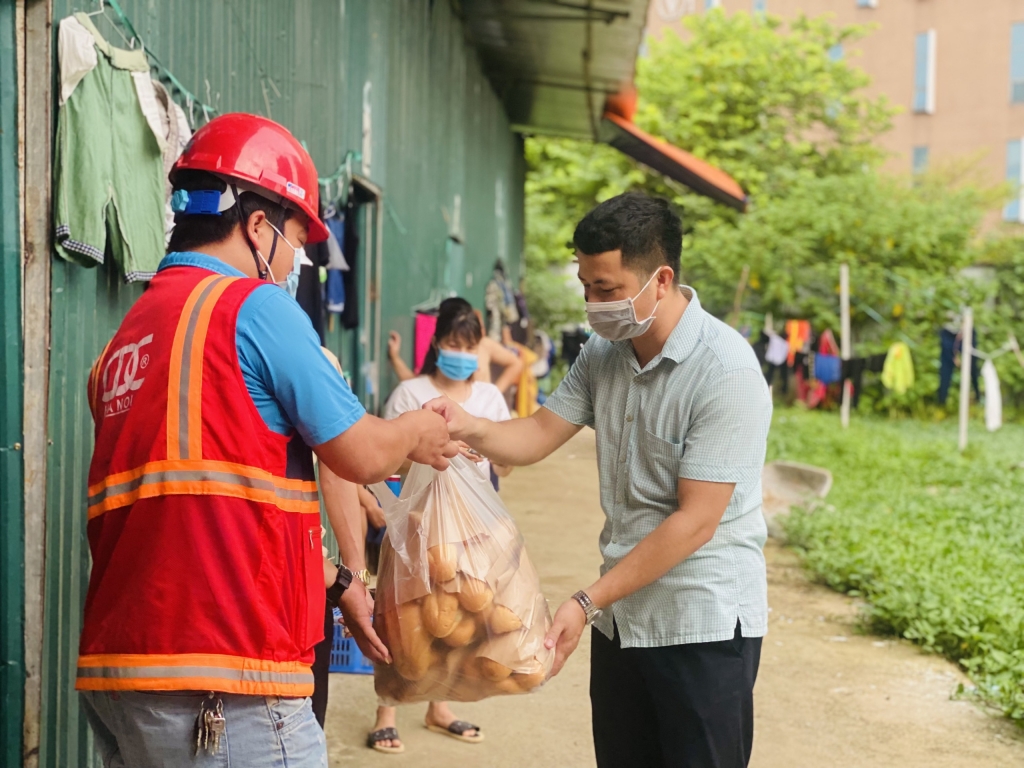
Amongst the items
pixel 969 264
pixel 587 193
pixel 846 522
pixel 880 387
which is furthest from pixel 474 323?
pixel 587 193

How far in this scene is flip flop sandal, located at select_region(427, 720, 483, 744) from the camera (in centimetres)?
435

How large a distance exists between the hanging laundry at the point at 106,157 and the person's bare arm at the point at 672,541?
1.67m

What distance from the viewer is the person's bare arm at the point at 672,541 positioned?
239 cm

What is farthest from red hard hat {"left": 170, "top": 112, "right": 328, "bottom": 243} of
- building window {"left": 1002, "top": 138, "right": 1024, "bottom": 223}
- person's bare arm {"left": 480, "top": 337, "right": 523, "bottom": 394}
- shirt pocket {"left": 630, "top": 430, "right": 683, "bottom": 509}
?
building window {"left": 1002, "top": 138, "right": 1024, "bottom": 223}

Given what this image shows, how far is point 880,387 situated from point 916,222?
10.7 ft

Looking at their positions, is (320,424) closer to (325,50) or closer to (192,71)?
(192,71)

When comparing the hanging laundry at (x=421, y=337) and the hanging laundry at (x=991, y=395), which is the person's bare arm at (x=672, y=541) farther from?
the hanging laundry at (x=991, y=395)

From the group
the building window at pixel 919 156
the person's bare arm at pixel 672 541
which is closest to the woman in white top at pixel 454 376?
the person's bare arm at pixel 672 541

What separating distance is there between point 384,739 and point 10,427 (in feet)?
7.13

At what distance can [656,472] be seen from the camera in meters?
2.53

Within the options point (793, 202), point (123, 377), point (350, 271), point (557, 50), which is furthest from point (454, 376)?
point (793, 202)

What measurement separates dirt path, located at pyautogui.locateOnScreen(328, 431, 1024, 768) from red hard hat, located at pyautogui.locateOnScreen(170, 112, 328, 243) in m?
2.77

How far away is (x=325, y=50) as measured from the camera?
220 inches

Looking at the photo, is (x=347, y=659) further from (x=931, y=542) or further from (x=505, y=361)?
(x=931, y=542)
